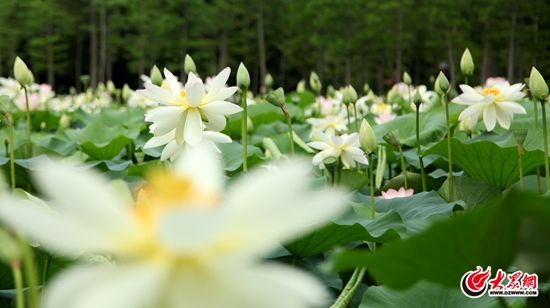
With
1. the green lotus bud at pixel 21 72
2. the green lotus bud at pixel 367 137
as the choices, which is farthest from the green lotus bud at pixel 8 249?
the green lotus bud at pixel 21 72

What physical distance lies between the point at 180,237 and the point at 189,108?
2.38 ft

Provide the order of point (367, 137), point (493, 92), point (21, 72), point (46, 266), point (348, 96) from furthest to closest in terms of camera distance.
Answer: point (348, 96) < point (21, 72) < point (493, 92) < point (367, 137) < point (46, 266)

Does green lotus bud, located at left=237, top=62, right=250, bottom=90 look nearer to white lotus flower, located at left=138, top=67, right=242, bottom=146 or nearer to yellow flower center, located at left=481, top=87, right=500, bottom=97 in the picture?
white lotus flower, located at left=138, top=67, right=242, bottom=146

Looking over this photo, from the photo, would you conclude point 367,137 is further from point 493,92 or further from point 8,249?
point 8,249

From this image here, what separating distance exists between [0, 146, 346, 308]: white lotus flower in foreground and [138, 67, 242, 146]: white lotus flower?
64cm

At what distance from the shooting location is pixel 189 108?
1.02 m

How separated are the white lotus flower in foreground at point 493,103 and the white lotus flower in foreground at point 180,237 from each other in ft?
3.55

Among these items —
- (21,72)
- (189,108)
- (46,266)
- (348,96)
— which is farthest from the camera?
(348,96)

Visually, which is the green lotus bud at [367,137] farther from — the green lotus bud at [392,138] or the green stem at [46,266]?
the green stem at [46,266]

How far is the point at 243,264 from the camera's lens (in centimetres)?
32

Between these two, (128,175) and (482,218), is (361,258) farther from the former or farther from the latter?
(128,175)

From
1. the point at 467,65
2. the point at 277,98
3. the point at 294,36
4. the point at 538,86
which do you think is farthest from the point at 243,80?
the point at 294,36

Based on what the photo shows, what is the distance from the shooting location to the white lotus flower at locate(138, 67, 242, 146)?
39.0 inches

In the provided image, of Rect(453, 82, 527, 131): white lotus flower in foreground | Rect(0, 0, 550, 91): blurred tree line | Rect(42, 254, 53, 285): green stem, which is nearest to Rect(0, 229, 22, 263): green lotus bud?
Rect(42, 254, 53, 285): green stem
